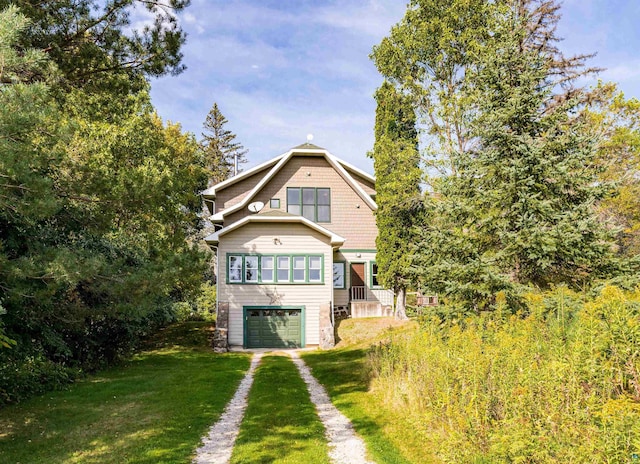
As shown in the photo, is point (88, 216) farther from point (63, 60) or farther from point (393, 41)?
point (393, 41)

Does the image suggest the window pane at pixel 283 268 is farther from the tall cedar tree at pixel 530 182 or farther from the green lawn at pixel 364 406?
the tall cedar tree at pixel 530 182

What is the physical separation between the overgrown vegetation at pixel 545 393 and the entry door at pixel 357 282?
1607 cm

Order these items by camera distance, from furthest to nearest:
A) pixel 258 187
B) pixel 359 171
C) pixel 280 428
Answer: pixel 359 171, pixel 258 187, pixel 280 428

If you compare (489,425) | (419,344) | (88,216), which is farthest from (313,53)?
(489,425)

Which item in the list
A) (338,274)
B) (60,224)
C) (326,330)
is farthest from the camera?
(338,274)

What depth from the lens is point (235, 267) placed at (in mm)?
20125

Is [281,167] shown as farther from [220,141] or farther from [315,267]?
[220,141]

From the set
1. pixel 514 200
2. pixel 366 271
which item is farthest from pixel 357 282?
pixel 514 200

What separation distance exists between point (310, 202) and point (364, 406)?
50.9ft

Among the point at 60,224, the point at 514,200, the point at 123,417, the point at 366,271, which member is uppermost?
A: the point at 514,200

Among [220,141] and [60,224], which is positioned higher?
[220,141]

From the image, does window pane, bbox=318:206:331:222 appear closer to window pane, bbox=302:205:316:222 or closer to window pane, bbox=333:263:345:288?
window pane, bbox=302:205:316:222

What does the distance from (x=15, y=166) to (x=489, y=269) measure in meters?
8.86

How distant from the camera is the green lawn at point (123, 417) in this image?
679 cm
